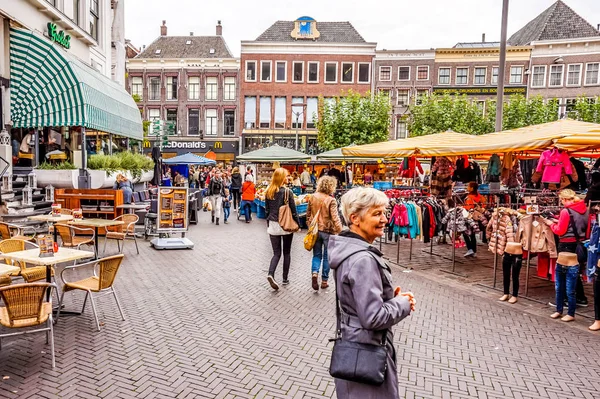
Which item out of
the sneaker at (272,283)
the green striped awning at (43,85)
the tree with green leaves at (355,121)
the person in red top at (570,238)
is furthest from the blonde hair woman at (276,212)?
the tree with green leaves at (355,121)

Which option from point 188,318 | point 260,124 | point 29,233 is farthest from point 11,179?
point 260,124

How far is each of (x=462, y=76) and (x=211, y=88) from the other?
21.8m

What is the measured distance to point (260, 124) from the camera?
39500 millimetres

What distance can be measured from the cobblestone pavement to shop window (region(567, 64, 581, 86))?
3549cm

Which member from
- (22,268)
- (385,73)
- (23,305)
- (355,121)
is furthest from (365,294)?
(385,73)

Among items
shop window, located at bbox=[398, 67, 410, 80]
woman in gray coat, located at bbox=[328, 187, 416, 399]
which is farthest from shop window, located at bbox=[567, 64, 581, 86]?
woman in gray coat, located at bbox=[328, 187, 416, 399]

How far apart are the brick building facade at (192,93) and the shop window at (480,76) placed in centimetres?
2036

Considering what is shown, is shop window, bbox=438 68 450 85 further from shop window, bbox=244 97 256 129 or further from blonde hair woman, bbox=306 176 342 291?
blonde hair woman, bbox=306 176 342 291

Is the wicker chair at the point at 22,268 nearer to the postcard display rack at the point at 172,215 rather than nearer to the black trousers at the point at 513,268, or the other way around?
the postcard display rack at the point at 172,215

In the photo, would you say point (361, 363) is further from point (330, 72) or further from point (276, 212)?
point (330, 72)

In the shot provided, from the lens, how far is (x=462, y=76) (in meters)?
38.3

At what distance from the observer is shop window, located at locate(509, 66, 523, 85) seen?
37750 mm

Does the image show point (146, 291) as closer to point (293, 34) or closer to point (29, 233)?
point (29, 233)

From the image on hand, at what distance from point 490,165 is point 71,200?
1094 cm
